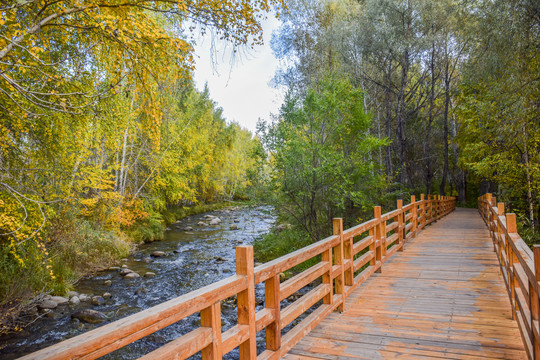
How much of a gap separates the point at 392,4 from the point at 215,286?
1736 centimetres

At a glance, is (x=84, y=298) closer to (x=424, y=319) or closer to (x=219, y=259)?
(x=219, y=259)

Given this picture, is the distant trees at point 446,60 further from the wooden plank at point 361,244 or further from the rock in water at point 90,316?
the rock in water at point 90,316

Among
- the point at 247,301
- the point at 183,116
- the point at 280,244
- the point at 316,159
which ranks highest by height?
the point at 183,116

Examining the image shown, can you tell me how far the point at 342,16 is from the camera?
18.9m

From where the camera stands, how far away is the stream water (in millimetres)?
6270

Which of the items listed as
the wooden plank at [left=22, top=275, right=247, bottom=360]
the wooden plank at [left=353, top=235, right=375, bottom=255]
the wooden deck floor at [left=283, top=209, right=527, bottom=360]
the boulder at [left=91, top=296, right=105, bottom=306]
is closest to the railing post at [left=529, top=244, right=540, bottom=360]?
the wooden deck floor at [left=283, top=209, right=527, bottom=360]

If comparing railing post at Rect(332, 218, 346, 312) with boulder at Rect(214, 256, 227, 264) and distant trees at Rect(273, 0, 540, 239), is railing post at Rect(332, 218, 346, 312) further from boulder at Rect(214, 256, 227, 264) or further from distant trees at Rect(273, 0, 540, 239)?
boulder at Rect(214, 256, 227, 264)

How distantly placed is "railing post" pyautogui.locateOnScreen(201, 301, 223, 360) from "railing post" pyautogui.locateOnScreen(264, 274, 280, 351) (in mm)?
785

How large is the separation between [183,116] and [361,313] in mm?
18749

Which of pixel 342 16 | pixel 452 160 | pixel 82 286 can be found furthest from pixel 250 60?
pixel 452 160

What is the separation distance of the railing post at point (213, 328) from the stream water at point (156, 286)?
4047mm

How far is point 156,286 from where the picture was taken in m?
9.32

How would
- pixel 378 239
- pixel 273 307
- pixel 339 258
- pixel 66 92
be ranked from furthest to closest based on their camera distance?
pixel 378 239 < pixel 66 92 < pixel 339 258 < pixel 273 307

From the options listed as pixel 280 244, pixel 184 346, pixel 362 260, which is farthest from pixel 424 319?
pixel 280 244
